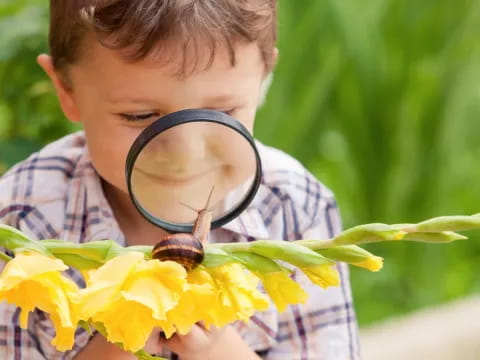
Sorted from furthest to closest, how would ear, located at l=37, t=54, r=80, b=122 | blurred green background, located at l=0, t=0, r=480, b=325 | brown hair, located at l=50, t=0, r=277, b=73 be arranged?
blurred green background, located at l=0, t=0, r=480, b=325
ear, located at l=37, t=54, r=80, b=122
brown hair, located at l=50, t=0, r=277, b=73

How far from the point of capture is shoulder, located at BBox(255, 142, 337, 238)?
1343mm

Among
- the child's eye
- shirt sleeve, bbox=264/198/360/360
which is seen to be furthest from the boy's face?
shirt sleeve, bbox=264/198/360/360

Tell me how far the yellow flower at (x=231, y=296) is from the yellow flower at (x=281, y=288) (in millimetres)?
25

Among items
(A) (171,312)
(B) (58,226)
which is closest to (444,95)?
(B) (58,226)

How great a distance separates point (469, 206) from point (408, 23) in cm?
59

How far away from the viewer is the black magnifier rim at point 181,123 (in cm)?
83

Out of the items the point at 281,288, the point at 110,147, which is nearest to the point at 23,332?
the point at 110,147

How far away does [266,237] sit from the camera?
4.28 ft

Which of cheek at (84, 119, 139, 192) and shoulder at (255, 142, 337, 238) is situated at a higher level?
cheek at (84, 119, 139, 192)

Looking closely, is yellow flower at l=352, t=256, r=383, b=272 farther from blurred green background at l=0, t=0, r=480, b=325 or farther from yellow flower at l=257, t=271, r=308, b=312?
blurred green background at l=0, t=0, r=480, b=325

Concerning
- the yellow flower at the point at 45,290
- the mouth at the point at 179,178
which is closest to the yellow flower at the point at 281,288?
the yellow flower at the point at 45,290

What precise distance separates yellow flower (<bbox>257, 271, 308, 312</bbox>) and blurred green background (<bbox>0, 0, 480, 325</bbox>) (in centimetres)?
137

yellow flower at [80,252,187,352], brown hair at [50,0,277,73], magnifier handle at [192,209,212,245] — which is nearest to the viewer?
yellow flower at [80,252,187,352]

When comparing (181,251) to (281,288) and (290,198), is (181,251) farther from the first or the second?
(290,198)
